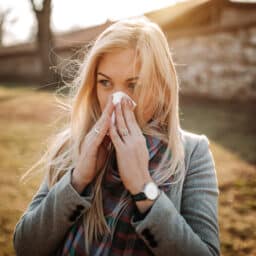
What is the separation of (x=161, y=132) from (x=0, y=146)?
5332mm

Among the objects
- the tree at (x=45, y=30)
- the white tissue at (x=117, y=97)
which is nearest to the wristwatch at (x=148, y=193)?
the white tissue at (x=117, y=97)

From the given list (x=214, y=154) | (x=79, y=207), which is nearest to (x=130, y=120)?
(x=79, y=207)

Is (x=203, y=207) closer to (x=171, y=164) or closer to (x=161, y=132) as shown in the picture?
(x=171, y=164)

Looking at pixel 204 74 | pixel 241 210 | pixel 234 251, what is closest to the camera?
pixel 234 251

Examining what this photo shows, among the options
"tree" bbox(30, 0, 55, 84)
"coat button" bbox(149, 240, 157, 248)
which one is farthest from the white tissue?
"tree" bbox(30, 0, 55, 84)

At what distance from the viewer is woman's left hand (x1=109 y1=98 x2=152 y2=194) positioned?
1.49m

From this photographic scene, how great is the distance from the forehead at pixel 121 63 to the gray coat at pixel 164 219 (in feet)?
1.89

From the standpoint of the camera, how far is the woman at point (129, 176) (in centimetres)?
148

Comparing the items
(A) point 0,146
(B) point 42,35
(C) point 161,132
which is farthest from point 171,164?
(B) point 42,35

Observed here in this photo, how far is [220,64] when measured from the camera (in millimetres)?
10102

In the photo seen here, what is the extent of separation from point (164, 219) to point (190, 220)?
219 millimetres

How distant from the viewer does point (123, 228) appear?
63.3 inches

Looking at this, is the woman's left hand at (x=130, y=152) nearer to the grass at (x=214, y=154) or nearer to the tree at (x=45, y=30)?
the grass at (x=214, y=154)

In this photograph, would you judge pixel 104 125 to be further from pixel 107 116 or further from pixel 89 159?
pixel 89 159
